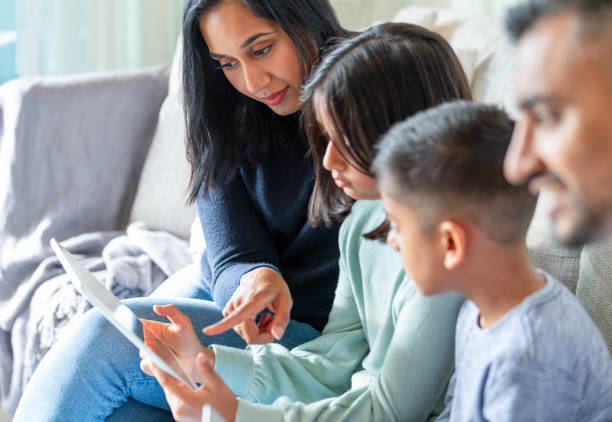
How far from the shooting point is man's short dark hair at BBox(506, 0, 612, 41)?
20.3 inches

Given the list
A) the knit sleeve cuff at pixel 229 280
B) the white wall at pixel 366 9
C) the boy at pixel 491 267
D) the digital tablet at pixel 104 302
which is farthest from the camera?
the white wall at pixel 366 9

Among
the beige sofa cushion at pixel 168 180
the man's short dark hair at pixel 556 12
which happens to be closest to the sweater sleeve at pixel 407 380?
the man's short dark hair at pixel 556 12

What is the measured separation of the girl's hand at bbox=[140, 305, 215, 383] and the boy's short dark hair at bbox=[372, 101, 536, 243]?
0.43 metres

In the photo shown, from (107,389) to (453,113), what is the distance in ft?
2.17

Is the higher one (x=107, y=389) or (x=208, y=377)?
(x=208, y=377)

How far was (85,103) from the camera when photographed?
2.00 metres

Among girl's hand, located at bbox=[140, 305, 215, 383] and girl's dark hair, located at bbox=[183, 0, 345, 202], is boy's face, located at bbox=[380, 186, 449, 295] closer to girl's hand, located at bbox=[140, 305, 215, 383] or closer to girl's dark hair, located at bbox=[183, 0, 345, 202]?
girl's hand, located at bbox=[140, 305, 215, 383]

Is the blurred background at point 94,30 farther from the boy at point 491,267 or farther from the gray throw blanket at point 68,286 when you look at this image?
the boy at point 491,267

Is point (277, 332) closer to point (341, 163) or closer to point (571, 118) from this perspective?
point (341, 163)

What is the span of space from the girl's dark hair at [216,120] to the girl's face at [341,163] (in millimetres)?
303

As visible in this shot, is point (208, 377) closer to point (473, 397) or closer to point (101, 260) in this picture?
point (473, 397)

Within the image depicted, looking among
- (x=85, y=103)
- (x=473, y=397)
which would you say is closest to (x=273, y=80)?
(x=473, y=397)

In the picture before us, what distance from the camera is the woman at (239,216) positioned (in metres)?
1.11

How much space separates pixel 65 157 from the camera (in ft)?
6.45
